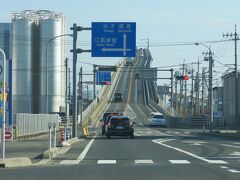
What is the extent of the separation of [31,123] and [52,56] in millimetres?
27032

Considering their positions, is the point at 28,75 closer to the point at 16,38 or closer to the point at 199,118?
the point at 16,38

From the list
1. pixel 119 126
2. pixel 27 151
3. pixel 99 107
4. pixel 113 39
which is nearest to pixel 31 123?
pixel 119 126

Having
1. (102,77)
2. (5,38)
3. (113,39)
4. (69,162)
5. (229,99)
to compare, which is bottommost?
(69,162)

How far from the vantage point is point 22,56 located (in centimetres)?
7931

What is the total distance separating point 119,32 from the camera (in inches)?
1626

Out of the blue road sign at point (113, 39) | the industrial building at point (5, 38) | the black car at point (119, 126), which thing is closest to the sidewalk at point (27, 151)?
the blue road sign at point (113, 39)

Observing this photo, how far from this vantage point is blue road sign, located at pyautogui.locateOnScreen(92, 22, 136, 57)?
41156mm

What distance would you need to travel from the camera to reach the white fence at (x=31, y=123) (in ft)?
159

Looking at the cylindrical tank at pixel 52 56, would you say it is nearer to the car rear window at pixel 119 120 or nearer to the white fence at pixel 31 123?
the white fence at pixel 31 123

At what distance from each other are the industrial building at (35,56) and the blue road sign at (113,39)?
122ft

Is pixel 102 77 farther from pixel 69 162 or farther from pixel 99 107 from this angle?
pixel 69 162

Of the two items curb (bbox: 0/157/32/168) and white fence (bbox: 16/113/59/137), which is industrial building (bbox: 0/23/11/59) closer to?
white fence (bbox: 16/113/59/137)

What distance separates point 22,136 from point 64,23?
37.8m

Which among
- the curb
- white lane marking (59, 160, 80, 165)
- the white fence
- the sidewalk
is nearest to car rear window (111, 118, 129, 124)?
the white fence
